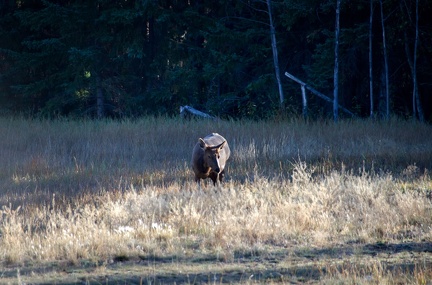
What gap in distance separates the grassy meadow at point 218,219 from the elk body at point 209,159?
1.24 feet

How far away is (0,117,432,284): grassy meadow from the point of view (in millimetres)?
6805

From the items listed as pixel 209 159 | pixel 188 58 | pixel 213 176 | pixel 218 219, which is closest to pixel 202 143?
pixel 209 159

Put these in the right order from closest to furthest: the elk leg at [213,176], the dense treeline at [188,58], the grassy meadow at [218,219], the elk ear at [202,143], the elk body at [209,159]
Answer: the grassy meadow at [218,219], the elk body at [209,159], the elk ear at [202,143], the elk leg at [213,176], the dense treeline at [188,58]

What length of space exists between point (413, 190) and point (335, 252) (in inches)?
173

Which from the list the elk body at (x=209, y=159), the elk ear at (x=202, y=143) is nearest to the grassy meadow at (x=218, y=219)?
the elk body at (x=209, y=159)

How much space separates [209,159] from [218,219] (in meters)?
2.88

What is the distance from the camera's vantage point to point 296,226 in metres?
8.70

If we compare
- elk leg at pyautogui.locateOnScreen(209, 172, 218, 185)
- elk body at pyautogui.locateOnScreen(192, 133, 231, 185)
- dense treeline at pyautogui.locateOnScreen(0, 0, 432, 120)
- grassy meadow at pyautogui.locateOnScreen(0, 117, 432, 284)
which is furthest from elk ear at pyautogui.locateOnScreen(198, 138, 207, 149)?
dense treeline at pyautogui.locateOnScreen(0, 0, 432, 120)

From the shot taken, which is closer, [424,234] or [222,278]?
[222,278]

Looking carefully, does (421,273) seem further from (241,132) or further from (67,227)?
(241,132)

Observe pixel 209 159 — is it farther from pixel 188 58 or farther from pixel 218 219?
pixel 188 58

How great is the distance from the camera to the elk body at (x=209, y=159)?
11625mm

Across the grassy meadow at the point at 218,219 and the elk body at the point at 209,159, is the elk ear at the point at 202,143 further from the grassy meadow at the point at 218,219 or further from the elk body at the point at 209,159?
the grassy meadow at the point at 218,219

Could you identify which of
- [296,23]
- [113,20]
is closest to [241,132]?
[296,23]
